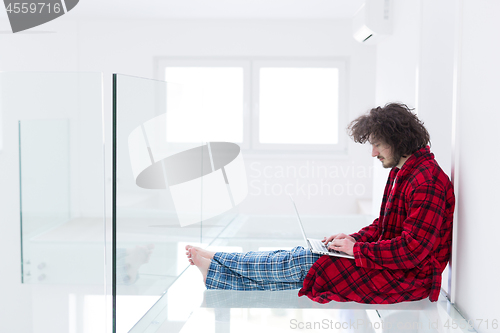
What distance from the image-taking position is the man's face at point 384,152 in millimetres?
1625

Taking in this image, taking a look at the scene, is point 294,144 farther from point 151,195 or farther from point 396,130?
point 396,130

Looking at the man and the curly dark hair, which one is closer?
the man

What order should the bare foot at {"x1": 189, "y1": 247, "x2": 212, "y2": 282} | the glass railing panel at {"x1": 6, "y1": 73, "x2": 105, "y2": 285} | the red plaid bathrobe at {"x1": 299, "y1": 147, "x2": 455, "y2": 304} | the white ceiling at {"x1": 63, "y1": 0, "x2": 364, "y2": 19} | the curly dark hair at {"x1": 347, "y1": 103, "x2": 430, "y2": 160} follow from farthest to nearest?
the white ceiling at {"x1": 63, "y1": 0, "x2": 364, "y2": 19}, the glass railing panel at {"x1": 6, "y1": 73, "x2": 105, "y2": 285}, the bare foot at {"x1": 189, "y1": 247, "x2": 212, "y2": 282}, the curly dark hair at {"x1": 347, "y1": 103, "x2": 430, "y2": 160}, the red plaid bathrobe at {"x1": 299, "y1": 147, "x2": 455, "y2": 304}

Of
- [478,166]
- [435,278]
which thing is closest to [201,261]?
[435,278]

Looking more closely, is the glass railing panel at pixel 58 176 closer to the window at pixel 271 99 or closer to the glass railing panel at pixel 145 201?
the glass railing panel at pixel 145 201

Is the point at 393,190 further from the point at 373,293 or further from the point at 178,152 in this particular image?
the point at 178,152

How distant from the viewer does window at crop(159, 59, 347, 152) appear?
434 cm

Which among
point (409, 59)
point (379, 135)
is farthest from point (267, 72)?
point (379, 135)

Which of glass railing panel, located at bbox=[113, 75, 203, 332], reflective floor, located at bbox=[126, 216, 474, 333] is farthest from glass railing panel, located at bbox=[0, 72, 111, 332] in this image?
reflective floor, located at bbox=[126, 216, 474, 333]

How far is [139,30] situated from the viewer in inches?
A: 169

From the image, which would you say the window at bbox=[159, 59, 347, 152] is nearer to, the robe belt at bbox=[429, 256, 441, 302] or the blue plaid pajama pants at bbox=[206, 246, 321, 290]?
the blue plaid pajama pants at bbox=[206, 246, 321, 290]

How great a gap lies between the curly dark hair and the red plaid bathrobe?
40 mm

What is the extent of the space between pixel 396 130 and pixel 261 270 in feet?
2.33

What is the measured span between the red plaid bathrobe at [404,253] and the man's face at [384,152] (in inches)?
1.8
